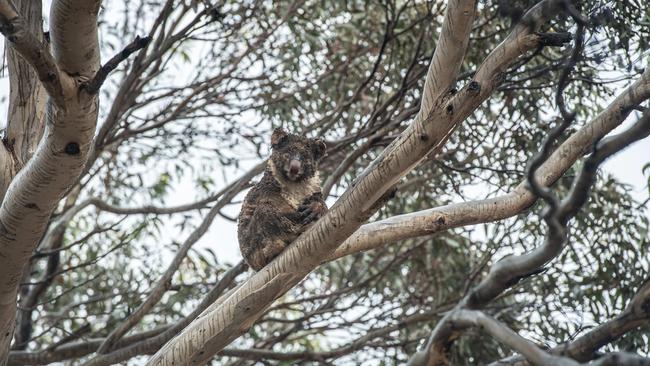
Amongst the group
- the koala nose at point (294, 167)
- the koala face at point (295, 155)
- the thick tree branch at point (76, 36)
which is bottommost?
the thick tree branch at point (76, 36)

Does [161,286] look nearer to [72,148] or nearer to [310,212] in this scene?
[310,212]

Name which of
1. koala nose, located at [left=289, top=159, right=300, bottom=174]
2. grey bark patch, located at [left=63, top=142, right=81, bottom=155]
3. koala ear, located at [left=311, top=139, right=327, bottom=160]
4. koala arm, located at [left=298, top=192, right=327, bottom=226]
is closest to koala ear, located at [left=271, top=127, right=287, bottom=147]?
koala ear, located at [left=311, top=139, right=327, bottom=160]

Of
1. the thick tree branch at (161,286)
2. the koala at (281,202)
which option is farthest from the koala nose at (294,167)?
the thick tree branch at (161,286)

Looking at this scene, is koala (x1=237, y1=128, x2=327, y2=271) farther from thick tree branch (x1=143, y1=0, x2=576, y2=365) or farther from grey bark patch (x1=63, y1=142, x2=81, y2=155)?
grey bark patch (x1=63, y1=142, x2=81, y2=155)

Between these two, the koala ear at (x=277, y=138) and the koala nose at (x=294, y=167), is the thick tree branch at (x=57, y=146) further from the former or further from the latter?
the koala ear at (x=277, y=138)

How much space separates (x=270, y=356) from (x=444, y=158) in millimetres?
2321

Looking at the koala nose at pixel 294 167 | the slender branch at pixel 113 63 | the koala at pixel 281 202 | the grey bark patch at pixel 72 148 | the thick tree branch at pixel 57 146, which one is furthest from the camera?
the koala nose at pixel 294 167

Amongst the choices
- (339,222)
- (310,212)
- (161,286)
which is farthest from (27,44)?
(161,286)

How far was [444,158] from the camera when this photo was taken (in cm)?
759

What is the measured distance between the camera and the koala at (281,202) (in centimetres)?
464

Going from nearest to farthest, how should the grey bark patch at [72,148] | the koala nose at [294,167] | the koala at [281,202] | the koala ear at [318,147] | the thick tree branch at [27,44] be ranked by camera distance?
the thick tree branch at [27,44]
the grey bark patch at [72,148]
the koala at [281,202]
the koala nose at [294,167]
the koala ear at [318,147]

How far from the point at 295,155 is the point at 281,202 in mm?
465

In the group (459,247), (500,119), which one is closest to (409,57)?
(500,119)

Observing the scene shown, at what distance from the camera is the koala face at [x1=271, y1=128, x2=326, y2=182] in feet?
17.2
